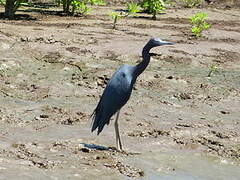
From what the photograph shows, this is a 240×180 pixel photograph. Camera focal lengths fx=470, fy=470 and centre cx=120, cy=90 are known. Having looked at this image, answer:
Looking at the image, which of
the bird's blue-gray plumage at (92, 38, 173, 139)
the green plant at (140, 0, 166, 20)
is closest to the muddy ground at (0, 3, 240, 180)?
the bird's blue-gray plumage at (92, 38, 173, 139)

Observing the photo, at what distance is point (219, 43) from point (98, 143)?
8187 mm

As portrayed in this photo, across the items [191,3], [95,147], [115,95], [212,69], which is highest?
[191,3]

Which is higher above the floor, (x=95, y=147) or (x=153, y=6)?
(x=153, y=6)

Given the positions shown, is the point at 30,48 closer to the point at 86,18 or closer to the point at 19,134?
the point at 19,134

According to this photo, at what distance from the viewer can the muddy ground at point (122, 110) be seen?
19.3ft

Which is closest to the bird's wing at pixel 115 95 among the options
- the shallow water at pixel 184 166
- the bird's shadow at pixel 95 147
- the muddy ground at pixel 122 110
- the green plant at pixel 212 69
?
the bird's shadow at pixel 95 147

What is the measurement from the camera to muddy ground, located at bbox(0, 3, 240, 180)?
5875 millimetres

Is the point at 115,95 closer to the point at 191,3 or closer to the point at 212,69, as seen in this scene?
the point at 212,69

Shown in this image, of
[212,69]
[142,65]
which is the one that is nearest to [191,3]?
[212,69]

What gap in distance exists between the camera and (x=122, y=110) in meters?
8.21

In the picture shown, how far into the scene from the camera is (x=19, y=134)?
6.69 metres

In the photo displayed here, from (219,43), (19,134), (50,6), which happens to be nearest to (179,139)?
(19,134)

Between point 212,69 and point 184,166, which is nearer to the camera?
point 184,166

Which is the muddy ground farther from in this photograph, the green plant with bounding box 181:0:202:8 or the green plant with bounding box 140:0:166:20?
the green plant with bounding box 181:0:202:8
